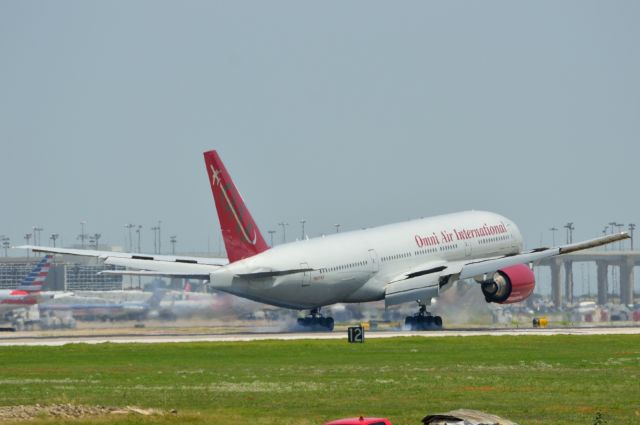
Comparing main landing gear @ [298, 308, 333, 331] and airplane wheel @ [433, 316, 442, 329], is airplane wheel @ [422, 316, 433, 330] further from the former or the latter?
main landing gear @ [298, 308, 333, 331]

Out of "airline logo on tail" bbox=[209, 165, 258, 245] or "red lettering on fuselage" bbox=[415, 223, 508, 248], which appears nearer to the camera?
"airline logo on tail" bbox=[209, 165, 258, 245]

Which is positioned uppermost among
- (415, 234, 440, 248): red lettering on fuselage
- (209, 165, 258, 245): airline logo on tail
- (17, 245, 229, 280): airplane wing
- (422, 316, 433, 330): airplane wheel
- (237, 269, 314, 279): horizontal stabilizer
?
(209, 165, 258, 245): airline logo on tail

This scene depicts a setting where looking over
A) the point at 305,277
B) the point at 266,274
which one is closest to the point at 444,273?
the point at 305,277

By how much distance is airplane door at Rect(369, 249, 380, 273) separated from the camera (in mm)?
93312

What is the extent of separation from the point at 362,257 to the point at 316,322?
5753 millimetres

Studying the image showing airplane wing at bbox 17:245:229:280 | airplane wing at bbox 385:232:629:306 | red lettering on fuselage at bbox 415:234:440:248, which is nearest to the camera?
airplane wing at bbox 17:245:229:280

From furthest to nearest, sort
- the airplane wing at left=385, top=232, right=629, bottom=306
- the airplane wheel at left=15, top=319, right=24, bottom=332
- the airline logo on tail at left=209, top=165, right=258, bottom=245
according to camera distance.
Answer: the airplane wheel at left=15, top=319, right=24, bottom=332 → the airplane wing at left=385, top=232, right=629, bottom=306 → the airline logo on tail at left=209, top=165, right=258, bottom=245

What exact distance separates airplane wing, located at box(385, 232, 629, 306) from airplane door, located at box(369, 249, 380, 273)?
64.5 inches

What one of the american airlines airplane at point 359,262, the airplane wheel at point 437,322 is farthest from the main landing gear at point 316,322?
the airplane wheel at point 437,322

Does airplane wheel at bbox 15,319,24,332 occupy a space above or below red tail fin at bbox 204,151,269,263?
below

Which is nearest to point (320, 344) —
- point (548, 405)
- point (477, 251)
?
point (477, 251)

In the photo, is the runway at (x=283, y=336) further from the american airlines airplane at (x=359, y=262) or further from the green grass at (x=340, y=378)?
the green grass at (x=340, y=378)

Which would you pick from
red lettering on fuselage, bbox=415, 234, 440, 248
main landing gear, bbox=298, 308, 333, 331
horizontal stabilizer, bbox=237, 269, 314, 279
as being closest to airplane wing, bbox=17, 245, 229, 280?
horizontal stabilizer, bbox=237, 269, 314, 279

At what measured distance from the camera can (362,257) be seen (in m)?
92.7
